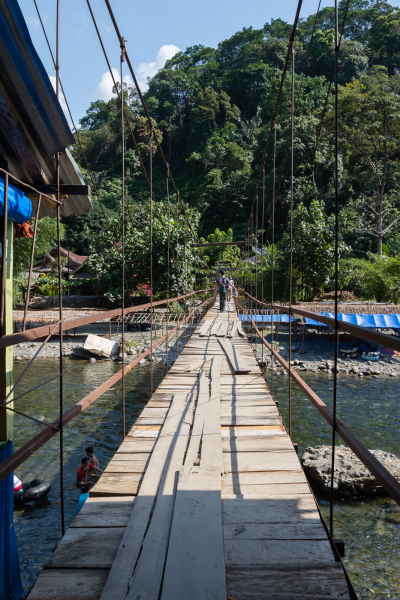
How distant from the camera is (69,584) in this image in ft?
3.60

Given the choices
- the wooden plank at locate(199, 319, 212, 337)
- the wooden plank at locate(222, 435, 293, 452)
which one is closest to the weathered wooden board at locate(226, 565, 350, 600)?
the wooden plank at locate(222, 435, 293, 452)

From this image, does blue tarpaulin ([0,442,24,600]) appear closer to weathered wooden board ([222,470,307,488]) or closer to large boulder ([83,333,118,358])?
weathered wooden board ([222,470,307,488])

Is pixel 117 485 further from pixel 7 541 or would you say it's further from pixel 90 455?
pixel 90 455

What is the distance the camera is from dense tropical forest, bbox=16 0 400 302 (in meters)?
14.6

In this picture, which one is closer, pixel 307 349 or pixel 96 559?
pixel 96 559

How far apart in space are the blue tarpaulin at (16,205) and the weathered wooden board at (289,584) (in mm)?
1939

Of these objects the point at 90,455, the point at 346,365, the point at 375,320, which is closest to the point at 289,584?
the point at 90,455

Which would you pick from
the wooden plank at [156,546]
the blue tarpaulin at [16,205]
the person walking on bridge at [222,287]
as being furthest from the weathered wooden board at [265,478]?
the person walking on bridge at [222,287]

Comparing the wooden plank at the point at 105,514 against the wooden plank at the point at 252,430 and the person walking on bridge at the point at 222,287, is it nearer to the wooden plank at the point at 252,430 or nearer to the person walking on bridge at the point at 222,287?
the wooden plank at the point at 252,430

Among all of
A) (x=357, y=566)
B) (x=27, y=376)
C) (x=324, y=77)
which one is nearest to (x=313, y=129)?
(x=324, y=77)

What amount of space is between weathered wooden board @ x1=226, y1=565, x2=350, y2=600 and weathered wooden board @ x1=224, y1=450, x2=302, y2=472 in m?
0.66

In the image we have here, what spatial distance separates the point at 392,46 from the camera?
26219 millimetres

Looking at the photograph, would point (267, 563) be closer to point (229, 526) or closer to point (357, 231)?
point (229, 526)

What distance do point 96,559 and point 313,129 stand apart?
69.7 feet
